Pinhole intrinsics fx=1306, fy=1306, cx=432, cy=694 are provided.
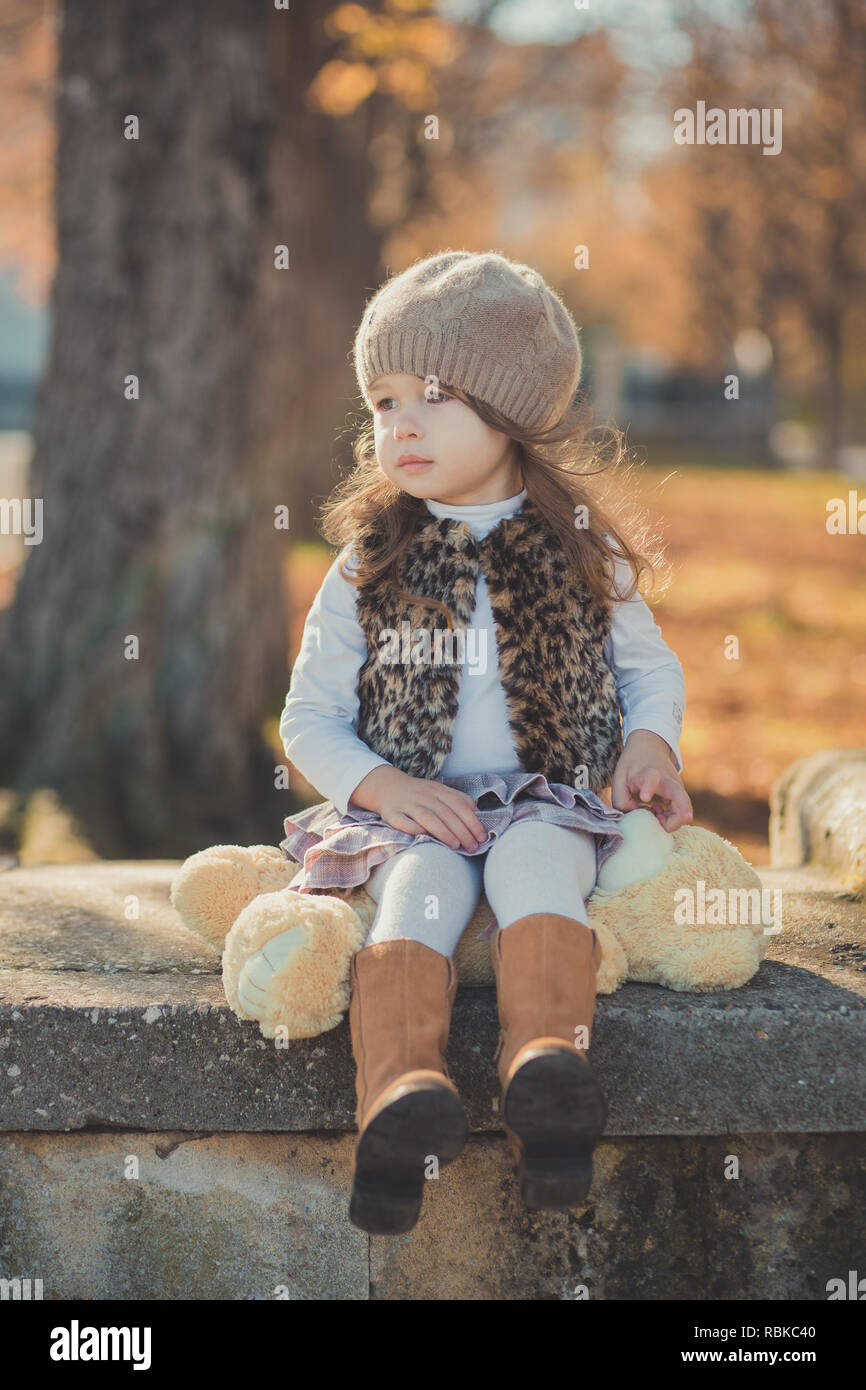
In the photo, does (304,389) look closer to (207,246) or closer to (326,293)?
(326,293)

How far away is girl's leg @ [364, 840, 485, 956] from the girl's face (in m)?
0.73

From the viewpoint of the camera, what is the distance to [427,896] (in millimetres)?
2234

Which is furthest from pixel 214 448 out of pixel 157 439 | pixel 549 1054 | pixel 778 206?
pixel 778 206

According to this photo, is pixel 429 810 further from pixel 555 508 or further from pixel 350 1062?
pixel 555 508

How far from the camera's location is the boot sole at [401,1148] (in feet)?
6.27

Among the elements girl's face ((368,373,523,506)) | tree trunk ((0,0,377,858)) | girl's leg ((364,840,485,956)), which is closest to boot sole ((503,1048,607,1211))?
girl's leg ((364,840,485,956))

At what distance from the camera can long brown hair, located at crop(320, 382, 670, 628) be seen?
2.64 metres

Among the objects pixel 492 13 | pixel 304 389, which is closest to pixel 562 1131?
pixel 304 389

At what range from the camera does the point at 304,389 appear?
13.7 meters

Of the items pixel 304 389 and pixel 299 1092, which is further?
pixel 304 389

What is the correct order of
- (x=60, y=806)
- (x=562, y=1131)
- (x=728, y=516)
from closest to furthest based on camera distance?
(x=562, y=1131)
(x=60, y=806)
(x=728, y=516)

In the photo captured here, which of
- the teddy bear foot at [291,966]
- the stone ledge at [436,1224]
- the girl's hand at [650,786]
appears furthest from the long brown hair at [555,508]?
the stone ledge at [436,1224]

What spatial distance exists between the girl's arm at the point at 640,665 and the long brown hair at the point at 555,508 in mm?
46

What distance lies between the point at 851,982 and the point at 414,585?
1129mm
